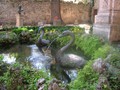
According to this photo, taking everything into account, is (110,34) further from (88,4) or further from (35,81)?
(88,4)

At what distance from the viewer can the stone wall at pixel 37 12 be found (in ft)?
78.4

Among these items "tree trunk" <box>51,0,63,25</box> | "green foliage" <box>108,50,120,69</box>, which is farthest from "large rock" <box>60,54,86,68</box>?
"tree trunk" <box>51,0,63,25</box>

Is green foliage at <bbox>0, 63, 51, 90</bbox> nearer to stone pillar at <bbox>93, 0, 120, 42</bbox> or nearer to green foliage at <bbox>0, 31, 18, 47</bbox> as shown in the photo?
stone pillar at <bbox>93, 0, 120, 42</bbox>

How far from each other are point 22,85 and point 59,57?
2.14 metres

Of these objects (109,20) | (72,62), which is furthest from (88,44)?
(72,62)

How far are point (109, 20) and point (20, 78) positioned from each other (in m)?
4.82

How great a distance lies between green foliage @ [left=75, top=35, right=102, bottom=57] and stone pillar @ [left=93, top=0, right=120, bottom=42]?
484 mm

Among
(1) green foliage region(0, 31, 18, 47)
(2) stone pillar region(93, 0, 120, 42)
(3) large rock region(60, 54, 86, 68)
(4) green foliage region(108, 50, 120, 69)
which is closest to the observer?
(4) green foliage region(108, 50, 120, 69)

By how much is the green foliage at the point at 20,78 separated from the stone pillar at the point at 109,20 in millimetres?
4071

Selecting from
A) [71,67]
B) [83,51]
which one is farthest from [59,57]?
[83,51]

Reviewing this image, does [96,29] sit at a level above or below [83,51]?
above

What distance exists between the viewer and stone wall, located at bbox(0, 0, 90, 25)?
23891mm

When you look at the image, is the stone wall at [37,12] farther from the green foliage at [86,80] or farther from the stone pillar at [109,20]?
the green foliage at [86,80]

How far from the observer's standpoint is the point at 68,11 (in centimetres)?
2619
